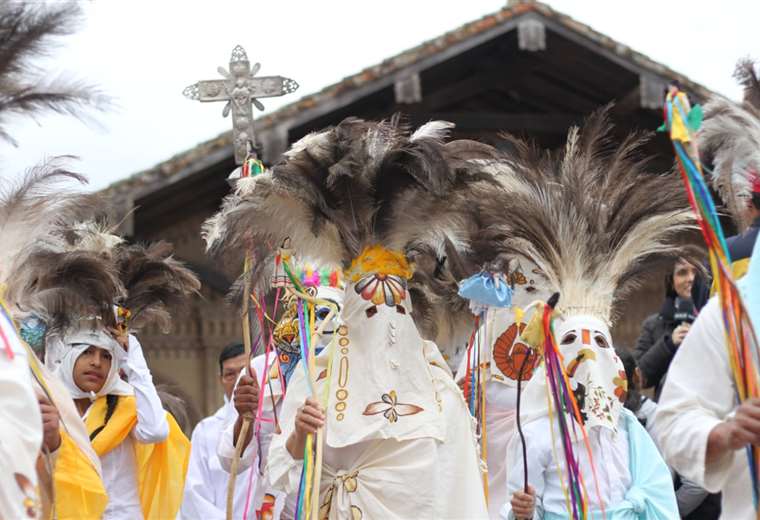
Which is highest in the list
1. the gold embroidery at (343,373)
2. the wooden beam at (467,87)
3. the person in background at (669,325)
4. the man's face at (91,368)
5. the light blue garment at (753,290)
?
the wooden beam at (467,87)

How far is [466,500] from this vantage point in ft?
21.0

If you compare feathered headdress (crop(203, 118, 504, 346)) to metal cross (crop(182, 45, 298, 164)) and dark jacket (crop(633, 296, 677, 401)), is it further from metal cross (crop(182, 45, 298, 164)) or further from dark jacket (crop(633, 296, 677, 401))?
dark jacket (crop(633, 296, 677, 401))

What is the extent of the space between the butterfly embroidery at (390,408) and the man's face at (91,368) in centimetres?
208

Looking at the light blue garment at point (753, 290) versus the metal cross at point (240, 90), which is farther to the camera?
the metal cross at point (240, 90)

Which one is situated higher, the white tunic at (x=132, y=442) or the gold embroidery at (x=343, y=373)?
the white tunic at (x=132, y=442)

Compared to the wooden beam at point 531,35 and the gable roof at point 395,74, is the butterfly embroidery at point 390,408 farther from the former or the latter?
the wooden beam at point 531,35

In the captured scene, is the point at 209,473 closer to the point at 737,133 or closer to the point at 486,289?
the point at 486,289

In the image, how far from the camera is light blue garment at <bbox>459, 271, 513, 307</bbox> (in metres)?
7.52

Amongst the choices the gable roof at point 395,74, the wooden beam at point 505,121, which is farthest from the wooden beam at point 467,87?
the gable roof at point 395,74

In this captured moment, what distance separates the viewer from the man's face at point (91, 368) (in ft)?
26.0

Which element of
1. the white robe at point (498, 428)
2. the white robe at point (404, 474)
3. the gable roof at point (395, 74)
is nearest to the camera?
the white robe at point (404, 474)

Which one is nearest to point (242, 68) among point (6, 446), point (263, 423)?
point (263, 423)

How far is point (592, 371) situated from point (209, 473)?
125 inches

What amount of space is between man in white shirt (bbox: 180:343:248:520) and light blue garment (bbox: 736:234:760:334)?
438cm
